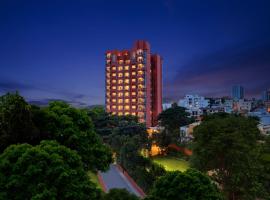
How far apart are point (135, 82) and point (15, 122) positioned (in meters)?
69.7

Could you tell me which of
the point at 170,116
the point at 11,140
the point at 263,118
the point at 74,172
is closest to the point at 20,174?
the point at 74,172

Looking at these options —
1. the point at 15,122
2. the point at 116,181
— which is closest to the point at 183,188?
the point at 15,122

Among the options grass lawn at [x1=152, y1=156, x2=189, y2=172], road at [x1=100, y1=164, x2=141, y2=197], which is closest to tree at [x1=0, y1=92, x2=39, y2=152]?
road at [x1=100, y1=164, x2=141, y2=197]

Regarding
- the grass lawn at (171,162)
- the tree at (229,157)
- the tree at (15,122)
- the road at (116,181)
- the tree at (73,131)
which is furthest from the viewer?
the grass lawn at (171,162)

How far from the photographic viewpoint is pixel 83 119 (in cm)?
1512

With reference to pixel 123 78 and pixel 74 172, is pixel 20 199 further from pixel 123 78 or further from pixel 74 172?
pixel 123 78

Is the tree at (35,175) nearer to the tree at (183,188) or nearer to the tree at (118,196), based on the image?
the tree at (118,196)

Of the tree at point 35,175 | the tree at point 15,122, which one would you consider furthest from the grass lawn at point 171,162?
the tree at point 35,175

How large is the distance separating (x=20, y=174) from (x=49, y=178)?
0.88 metres

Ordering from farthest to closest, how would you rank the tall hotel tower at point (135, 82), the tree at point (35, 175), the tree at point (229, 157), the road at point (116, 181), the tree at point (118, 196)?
the tall hotel tower at point (135, 82)
the road at point (116, 181)
the tree at point (229, 157)
the tree at point (118, 196)
the tree at point (35, 175)

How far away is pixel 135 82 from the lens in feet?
268

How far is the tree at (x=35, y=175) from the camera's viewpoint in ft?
31.6

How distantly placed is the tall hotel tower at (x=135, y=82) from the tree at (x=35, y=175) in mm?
68829

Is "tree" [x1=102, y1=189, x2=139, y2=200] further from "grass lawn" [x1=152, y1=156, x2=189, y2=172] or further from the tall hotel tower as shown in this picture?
the tall hotel tower
